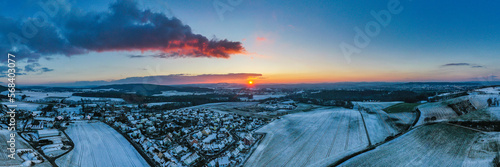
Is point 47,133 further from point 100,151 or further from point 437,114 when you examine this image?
point 437,114

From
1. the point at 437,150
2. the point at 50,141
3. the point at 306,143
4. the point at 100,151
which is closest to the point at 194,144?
the point at 100,151

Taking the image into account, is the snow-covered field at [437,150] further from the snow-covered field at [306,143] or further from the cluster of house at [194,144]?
the cluster of house at [194,144]

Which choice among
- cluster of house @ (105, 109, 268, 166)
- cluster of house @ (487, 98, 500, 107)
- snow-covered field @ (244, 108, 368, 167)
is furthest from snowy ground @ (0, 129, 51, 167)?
cluster of house @ (487, 98, 500, 107)

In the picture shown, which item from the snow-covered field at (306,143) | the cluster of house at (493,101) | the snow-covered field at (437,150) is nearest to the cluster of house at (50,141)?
the snow-covered field at (306,143)

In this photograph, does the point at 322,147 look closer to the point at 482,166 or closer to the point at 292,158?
the point at 292,158

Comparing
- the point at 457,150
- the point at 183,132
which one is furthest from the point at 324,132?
the point at 183,132

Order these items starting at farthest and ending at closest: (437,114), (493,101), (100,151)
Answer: (493,101), (437,114), (100,151)
